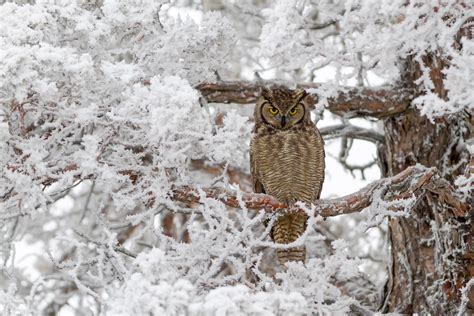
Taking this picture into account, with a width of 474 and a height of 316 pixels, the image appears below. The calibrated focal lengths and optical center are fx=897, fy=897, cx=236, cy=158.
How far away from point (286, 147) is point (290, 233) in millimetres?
605

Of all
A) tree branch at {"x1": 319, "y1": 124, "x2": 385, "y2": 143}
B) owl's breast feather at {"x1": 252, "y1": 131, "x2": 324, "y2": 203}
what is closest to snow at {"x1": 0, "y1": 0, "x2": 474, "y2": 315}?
owl's breast feather at {"x1": 252, "y1": 131, "x2": 324, "y2": 203}

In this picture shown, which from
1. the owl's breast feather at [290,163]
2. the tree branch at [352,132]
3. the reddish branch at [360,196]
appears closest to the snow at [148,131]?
the reddish branch at [360,196]

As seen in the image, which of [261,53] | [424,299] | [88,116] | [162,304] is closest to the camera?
[162,304]

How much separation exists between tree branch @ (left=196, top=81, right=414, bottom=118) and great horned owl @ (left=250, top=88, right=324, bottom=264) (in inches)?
10.5

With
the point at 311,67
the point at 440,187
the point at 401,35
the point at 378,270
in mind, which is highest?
the point at 401,35

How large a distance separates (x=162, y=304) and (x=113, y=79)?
144cm

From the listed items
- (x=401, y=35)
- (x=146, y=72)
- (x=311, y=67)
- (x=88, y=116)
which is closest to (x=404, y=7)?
(x=401, y=35)

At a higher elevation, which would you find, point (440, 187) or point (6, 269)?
point (440, 187)

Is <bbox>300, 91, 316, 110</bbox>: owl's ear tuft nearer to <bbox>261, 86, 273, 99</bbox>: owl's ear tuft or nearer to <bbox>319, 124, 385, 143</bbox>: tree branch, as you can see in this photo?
<bbox>261, 86, 273, 99</bbox>: owl's ear tuft

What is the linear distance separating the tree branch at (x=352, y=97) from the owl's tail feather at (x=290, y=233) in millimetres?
999

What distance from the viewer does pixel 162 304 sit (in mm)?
3260

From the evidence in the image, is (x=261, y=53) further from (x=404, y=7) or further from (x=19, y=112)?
(x=19, y=112)

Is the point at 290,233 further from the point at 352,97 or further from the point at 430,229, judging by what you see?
the point at 352,97

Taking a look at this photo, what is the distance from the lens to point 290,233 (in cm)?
592
